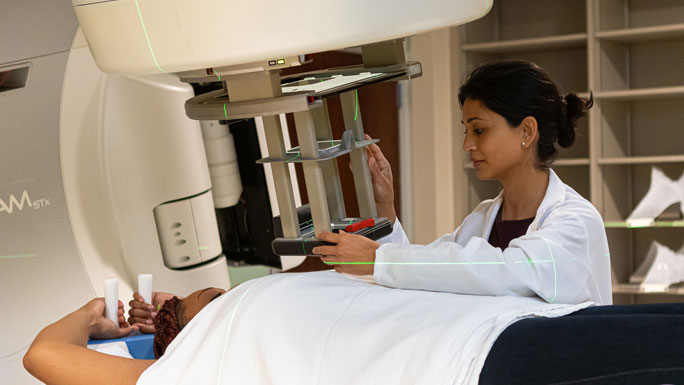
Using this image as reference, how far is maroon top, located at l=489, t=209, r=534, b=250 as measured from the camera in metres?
1.30

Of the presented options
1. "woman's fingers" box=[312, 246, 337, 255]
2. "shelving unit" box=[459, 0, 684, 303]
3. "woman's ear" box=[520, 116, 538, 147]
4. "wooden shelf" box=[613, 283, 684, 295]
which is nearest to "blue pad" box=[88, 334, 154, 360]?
"woman's fingers" box=[312, 246, 337, 255]

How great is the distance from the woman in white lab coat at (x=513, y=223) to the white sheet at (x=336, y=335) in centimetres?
4

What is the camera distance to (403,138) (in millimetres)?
2393

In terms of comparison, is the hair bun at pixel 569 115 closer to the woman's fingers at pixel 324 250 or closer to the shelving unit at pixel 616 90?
the woman's fingers at pixel 324 250

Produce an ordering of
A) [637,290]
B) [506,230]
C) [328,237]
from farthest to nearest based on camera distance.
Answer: [637,290] → [506,230] → [328,237]

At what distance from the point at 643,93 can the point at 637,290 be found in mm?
668

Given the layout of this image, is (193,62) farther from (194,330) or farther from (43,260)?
(43,260)

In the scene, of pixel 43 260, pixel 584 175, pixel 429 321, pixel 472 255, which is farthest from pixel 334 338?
pixel 584 175

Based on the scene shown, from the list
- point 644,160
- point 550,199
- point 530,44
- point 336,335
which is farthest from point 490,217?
point 530,44

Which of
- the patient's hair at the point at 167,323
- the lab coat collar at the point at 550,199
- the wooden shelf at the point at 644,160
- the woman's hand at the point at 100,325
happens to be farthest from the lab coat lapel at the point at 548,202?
the wooden shelf at the point at 644,160

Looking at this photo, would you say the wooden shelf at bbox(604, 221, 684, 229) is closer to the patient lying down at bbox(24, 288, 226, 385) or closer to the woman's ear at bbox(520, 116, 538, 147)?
the woman's ear at bbox(520, 116, 538, 147)

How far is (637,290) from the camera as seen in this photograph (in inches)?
102

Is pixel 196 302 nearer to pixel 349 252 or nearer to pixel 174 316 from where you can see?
pixel 174 316

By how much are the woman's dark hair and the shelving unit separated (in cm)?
130
